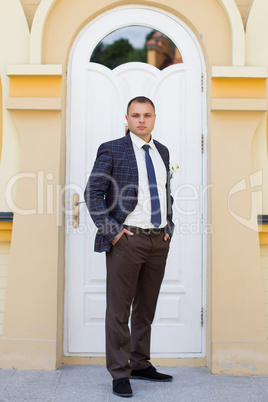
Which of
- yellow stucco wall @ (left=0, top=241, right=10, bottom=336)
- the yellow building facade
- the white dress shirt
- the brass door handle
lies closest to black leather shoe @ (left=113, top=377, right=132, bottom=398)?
the yellow building facade

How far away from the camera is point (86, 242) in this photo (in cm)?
412

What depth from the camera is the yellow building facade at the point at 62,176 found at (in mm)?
3885

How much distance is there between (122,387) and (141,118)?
6.26 ft

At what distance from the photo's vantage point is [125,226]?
3422 millimetres

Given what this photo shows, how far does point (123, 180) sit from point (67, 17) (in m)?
1.57

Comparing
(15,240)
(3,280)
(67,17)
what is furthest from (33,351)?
(67,17)

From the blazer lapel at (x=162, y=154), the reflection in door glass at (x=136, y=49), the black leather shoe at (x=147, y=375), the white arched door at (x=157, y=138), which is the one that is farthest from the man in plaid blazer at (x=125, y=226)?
the reflection in door glass at (x=136, y=49)

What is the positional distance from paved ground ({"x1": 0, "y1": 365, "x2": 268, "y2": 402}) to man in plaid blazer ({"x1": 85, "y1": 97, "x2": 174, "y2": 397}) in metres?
0.21

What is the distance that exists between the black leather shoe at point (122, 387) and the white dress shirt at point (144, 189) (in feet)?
3.59

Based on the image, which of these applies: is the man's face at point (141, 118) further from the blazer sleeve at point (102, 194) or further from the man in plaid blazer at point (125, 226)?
the blazer sleeve at point (102, 194)

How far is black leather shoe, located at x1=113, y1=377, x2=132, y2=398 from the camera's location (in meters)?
3.35

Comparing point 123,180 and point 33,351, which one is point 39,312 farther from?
point 123,180

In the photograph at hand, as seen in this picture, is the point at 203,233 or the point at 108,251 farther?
the point at 203,233

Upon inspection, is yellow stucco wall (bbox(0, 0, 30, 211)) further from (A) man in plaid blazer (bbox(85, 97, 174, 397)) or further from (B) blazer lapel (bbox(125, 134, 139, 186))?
(B) blazer lapel (bbox(125, 134, 139, 186))
